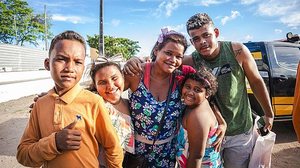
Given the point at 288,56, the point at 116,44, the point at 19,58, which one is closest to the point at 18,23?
the point at 116,44

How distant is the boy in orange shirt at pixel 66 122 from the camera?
1362 millimetres

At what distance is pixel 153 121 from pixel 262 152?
1128mm

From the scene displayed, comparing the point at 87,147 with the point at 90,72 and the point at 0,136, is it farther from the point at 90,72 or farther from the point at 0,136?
the point at 0,136

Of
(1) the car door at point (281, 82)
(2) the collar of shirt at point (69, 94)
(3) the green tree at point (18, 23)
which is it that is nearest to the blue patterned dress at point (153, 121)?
(2) the collar of shirt at point (69, 94)

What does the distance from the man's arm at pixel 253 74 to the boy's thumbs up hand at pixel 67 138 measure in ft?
5.14

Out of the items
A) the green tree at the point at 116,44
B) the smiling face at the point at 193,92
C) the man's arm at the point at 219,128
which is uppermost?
the green tree at the point at 116,44

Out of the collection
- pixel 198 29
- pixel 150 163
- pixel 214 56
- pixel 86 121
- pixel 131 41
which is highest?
pixel 131 41

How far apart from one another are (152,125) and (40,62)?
1465 cm

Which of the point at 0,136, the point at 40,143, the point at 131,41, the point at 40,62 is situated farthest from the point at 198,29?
the point at 131,41

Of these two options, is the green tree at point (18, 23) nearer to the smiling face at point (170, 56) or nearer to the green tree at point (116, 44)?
the green tree at point (116, 44)

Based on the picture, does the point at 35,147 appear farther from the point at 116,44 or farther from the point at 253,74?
the point at 116,44

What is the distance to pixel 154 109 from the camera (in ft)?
5.88

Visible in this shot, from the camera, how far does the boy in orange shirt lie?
1362 millimetres

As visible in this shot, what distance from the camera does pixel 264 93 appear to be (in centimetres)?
231
